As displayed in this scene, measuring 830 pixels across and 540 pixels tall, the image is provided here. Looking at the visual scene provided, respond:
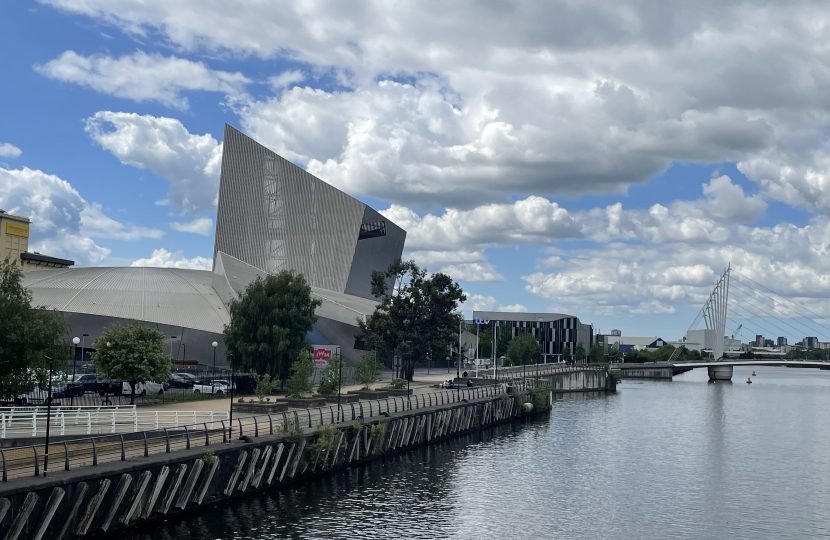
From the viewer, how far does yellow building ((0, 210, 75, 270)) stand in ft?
350

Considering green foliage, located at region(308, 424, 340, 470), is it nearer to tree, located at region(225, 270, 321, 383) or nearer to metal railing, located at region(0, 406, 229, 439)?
metal railing, located at region(0, 406, 229, 439)

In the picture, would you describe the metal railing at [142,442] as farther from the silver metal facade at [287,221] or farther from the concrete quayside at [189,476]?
the silver metal facade at [287,221]

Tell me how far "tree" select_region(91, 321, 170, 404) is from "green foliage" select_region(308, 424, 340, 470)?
52.2 feet

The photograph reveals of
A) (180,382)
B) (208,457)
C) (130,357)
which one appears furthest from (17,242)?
(208,457)

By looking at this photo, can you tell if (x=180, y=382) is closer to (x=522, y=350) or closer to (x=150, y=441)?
(x=150, y=441)

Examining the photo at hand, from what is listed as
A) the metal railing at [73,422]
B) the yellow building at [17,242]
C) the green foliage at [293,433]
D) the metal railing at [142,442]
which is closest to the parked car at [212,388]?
the metal railing at [142,442]

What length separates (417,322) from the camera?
9038 centimetres

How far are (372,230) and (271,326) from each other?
59.7m

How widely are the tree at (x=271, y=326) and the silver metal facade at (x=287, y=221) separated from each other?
50.2 meters

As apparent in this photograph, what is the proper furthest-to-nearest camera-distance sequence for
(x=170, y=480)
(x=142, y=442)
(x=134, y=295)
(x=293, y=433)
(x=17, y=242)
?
(x=17, y=242)
(x=134, y=295)
(x=293, y=433)
(x=142, y=442)
(x=170, y=480)

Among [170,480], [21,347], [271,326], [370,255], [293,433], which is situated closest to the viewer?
[170,480]

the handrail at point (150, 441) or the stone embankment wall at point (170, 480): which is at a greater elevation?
the handrail at point (150, 441)

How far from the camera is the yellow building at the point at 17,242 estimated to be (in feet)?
350

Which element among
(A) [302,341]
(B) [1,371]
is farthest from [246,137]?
(B) [1,371]
